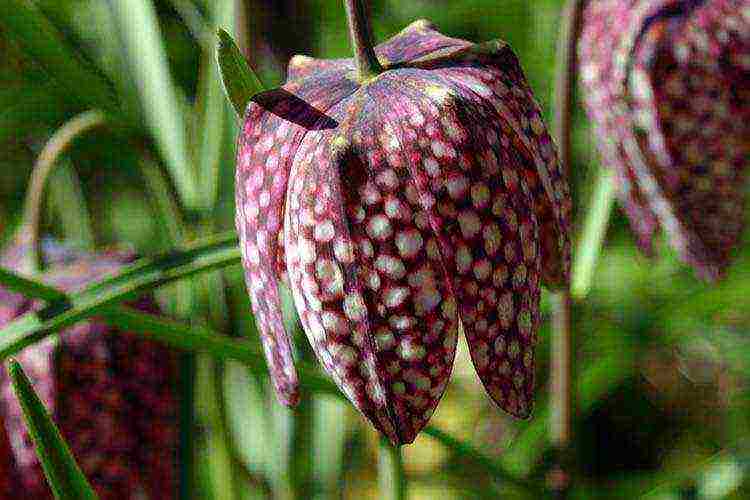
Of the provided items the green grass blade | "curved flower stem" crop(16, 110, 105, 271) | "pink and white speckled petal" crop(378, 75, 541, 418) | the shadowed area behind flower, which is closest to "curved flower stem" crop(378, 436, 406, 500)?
the green grass blade

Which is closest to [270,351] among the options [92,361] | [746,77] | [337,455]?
[92,361]

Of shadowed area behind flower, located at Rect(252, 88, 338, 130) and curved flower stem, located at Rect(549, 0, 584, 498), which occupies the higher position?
shadowed area behind flower, located at Rect(252, 88, 338, 130)

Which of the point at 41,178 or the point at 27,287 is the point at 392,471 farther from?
the point at 41,178

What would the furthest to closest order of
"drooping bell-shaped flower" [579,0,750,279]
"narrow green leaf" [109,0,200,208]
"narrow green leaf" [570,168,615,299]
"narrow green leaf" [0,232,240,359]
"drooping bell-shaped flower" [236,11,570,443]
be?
1. "narrow green leaf" [109,0,200,208]
2. "narrow green leaf" [570,168,615,299]
3. "drooping bell-shaped flower" [579,0,750,279]
4. "narrow green leaf" [0,232,240,359]
5. "drooping bell-shaped flower" [236,11,570,443]

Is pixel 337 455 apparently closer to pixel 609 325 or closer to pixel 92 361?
pixel 609 325

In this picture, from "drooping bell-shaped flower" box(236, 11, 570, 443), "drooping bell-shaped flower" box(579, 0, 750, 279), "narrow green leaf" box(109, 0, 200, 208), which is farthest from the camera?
"narrow green leaf" box(109, 0, 200, 208)

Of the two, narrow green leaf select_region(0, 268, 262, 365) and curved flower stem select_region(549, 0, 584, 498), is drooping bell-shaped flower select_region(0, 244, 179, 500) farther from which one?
curved flower stem select_region(549, 0, 584, 498)

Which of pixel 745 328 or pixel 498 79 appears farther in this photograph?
Answer: pixel 745 328
